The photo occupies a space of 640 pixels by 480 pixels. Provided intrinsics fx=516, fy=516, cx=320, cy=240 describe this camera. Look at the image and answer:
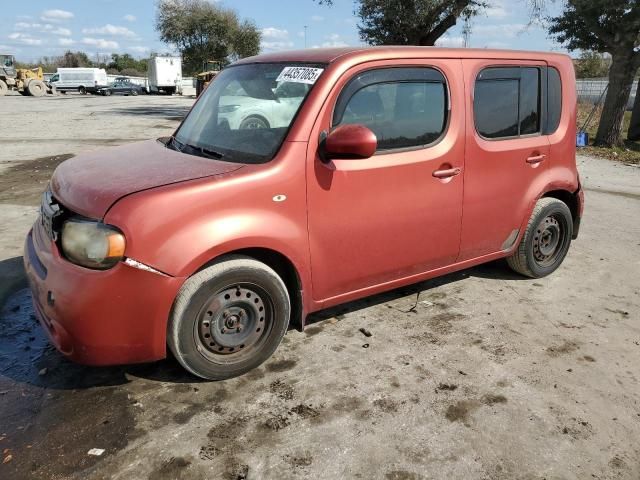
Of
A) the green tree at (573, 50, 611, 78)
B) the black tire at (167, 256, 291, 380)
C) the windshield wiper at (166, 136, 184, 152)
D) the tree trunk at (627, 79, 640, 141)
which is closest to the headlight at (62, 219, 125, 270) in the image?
the black tire at (167, 256, 291, 380)

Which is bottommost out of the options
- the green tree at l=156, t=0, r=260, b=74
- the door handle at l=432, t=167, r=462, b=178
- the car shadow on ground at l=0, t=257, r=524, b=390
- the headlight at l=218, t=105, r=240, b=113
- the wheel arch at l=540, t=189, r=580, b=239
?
the car shadow on ground at l=0, t=257, r=524, b=390

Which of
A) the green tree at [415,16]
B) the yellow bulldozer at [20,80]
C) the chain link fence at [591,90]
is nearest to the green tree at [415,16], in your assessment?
the green tree at [415,16]

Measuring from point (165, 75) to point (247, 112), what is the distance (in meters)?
52.4

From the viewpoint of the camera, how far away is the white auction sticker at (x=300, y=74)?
3.19 meters

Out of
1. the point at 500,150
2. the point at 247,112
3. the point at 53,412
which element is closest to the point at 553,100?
the point at 500,150

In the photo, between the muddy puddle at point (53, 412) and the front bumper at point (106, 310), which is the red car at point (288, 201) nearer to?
the front bumper at point (106, 310)

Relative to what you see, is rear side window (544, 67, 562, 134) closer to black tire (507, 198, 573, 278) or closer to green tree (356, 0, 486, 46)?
black tire (507, 198, 573, 278)

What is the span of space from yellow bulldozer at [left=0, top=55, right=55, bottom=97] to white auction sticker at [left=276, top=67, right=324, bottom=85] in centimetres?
4508

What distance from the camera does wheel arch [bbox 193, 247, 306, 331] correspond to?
3039mm

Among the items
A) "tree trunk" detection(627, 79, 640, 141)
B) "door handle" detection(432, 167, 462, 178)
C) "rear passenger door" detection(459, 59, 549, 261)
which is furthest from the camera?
"tree trunk" detection(627, 79, 640, 141)

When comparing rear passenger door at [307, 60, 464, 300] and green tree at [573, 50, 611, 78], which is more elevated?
green tree at [573, 50, 611, 78]

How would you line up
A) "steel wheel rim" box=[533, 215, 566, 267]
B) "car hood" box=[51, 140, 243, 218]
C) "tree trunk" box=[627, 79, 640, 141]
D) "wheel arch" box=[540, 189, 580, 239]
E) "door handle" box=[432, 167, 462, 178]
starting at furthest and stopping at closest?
1. "tree trunk" box=[627, 79, 640, 141]
2. "wheel arch" box=[540, 189, 580, 239]
3. "steel wheel rim" box=[533, 215, 566, 267]
4. "door handle" box=[432, 167, 462, 178]
5. "car hood" box=[51, 140, 243, 218]

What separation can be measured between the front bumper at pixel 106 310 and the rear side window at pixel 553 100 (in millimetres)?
3353

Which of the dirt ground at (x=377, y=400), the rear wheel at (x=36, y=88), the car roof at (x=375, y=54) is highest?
the rear wheel at (x=36, y=88)
